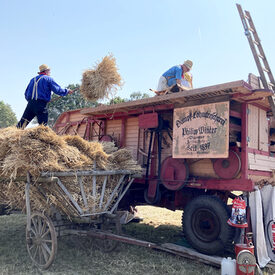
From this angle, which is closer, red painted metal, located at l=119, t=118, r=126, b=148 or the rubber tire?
the rubber tire

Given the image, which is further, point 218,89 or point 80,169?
point 218,89

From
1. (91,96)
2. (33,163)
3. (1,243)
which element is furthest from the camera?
(91,96)

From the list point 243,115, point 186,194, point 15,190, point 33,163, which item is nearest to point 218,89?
point 243,115

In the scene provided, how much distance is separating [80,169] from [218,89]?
8.66 ft

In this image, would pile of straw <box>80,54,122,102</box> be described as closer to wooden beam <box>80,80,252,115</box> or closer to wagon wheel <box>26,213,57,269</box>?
wooden beam <box>80,80,252,115</box>

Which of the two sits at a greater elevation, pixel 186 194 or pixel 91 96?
pixel 91 96

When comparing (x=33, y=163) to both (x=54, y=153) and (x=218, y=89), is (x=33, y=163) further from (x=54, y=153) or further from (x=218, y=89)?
(x=218, y=89)

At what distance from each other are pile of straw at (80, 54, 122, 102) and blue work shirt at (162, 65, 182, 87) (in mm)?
1180

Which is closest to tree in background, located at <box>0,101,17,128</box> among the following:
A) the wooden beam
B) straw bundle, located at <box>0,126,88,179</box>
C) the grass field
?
the grass field

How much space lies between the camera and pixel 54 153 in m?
4.40

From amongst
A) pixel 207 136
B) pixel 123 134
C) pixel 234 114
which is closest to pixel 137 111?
pixel 123 134

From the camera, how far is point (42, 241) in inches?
180

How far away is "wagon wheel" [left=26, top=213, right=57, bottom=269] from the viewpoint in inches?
173

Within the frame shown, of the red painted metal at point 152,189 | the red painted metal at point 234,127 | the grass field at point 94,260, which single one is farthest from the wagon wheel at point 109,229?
the red painted metal at point 234,127
